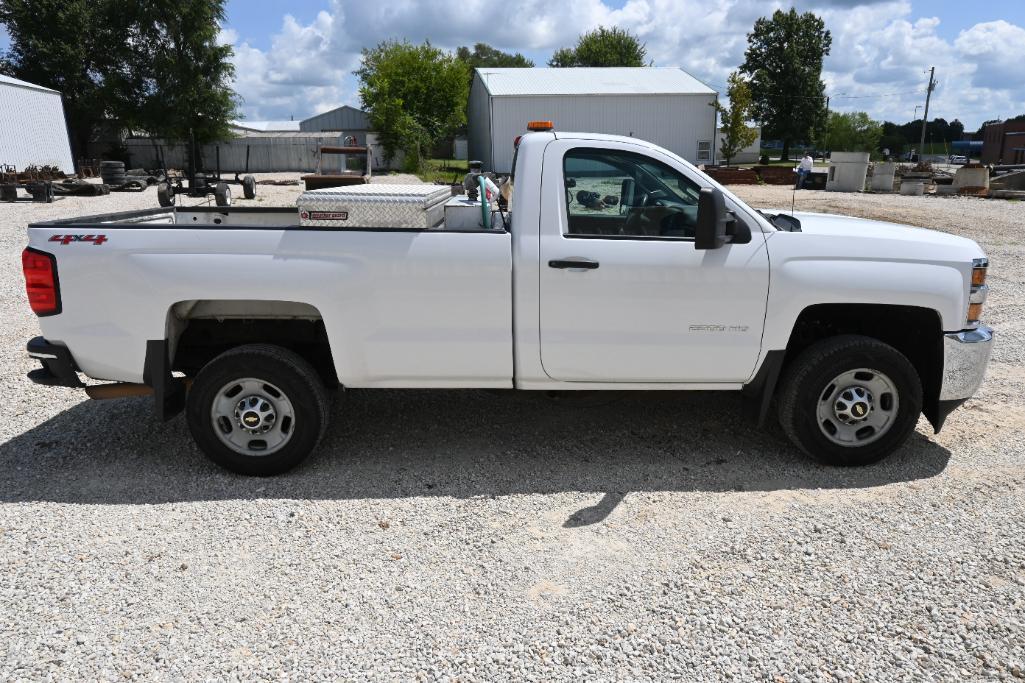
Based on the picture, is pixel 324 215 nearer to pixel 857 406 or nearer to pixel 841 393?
pixel 841 393

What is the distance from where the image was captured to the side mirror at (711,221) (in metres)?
4.06

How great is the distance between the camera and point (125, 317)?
4.31 m

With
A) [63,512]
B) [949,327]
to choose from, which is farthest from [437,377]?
[949,327]

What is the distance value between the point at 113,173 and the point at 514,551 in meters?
31.0

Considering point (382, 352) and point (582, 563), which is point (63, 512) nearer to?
point (382, 352)

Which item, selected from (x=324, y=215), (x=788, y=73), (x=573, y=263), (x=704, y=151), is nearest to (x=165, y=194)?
(x=324, y=215)

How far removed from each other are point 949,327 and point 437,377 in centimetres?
300

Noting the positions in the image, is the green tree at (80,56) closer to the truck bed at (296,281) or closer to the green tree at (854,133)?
the truck bed at (296,281)

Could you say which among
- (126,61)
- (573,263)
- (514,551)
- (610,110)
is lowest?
(514,551)

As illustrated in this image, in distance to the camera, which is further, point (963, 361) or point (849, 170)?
point (849, 170)

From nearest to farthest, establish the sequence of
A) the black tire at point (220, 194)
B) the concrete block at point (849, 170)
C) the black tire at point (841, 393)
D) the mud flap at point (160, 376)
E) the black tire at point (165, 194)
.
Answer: the mud flap at point (160, 376)
the black tire at point (841, 393)
the black tire at point (165, 194)
the black tire at point (220, 194)
the concrete block at point (849, 170)

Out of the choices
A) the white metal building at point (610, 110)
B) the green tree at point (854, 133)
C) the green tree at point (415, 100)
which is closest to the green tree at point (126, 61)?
the green tree at point (415, 100)

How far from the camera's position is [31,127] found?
3528 cm

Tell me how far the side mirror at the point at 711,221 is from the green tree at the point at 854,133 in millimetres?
100016
